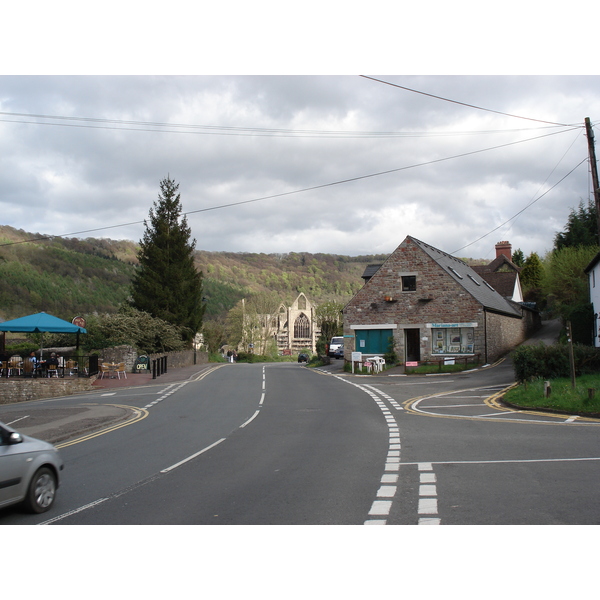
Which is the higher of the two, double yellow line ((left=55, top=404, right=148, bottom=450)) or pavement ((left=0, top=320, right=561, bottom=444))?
pavement ((left=0, top=320, right=561, bottom=444))

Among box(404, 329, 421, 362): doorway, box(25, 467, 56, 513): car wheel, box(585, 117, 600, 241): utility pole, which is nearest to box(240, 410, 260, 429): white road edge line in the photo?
box(25, 467, 56, 513): car wheel

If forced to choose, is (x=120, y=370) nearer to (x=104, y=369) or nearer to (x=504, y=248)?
(x=104, y=369)

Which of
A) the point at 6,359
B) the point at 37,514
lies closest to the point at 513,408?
the point at 37,514

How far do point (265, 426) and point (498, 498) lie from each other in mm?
8276

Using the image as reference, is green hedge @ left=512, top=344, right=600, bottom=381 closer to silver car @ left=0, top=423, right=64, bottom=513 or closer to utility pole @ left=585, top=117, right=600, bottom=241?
utility pole @ left=585, top=117, right=600, bottom=241

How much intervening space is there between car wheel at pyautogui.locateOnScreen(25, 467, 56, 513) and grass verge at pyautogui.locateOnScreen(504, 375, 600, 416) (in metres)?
12.9

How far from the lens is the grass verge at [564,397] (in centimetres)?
1502

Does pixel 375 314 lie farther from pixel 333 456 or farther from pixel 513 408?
pixel 333 456

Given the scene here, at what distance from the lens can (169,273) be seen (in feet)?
159

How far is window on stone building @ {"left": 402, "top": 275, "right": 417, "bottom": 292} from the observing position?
37.6 meters

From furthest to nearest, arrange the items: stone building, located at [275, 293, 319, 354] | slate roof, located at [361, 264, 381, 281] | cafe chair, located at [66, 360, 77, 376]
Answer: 1. stone building, located at [275, 293, 319, 354]
2. slate roof, located at [361, 264, 381, 281]
3. cafe chair, located at [66, 360, 77, 376]

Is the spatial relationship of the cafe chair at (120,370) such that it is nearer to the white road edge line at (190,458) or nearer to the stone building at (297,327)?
the white road edge line at (190,458)

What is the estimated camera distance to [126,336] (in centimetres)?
3728

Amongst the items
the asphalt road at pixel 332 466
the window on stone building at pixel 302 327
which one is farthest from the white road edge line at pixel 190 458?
the window on stone building at pixel 302 327
